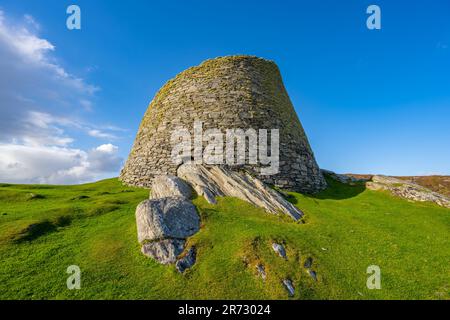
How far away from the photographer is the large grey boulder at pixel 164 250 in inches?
415

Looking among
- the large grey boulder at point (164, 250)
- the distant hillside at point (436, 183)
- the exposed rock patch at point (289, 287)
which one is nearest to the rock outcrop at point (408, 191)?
the exposed rock patch at point (289, 287)

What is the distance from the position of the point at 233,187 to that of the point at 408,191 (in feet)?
47.4

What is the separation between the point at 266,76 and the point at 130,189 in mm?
16608

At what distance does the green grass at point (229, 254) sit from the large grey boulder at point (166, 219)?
0.60 metres

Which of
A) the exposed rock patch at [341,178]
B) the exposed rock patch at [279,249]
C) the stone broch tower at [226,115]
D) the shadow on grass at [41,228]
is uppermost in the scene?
the stone broch tower at [226,115]

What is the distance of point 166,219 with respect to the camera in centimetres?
1226

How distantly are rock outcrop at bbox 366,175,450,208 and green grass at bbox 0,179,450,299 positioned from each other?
3.41 meters

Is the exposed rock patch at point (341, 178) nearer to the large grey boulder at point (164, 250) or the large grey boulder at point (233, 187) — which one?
the large grey boulder at point (233, 187)

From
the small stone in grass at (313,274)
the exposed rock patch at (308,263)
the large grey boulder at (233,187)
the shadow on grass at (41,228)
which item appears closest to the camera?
the small stone in grass at (313,274)

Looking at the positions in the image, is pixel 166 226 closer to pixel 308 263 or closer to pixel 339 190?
pixel 308 263

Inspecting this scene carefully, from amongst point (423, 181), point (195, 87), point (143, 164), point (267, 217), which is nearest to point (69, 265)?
point (267, 217)

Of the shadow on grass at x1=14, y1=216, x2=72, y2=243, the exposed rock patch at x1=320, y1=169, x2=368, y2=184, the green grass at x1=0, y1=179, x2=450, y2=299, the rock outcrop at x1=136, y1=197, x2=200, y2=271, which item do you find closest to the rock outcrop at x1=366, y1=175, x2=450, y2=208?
the exposed rock patch at x1=320, y1=169, x2=368, y2=184

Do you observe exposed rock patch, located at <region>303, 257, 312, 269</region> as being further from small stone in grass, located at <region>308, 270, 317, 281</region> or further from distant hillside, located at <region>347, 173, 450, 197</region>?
distant hillside, located at <region>347, 173, 450, 197</region>

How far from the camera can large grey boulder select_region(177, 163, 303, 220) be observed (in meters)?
15.8
